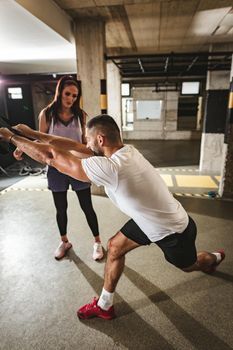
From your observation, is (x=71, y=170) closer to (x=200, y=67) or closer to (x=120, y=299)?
(x=120, y=299)

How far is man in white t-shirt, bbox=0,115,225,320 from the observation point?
4.03 feet

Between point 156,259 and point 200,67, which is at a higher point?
point 200,67

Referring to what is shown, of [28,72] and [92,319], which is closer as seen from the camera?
[92,319]

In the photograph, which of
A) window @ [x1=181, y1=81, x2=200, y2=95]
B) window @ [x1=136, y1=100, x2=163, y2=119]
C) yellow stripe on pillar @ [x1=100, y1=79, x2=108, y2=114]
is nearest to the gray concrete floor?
yellow stripe on pillar @ [x1=100, y1=79, x2=108, y2=114]

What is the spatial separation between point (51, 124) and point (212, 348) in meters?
Result: 1.93

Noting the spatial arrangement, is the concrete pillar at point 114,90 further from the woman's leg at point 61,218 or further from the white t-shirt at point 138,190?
the white t-shirt at point 138,190

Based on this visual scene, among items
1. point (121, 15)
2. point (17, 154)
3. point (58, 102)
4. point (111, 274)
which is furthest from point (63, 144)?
point (121, 15)

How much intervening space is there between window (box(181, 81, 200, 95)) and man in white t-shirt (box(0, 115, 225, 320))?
29.5ft

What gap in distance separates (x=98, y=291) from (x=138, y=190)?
1068mm

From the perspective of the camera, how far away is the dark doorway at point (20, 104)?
28.5ft

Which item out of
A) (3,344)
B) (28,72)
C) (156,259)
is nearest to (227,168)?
(156,259)

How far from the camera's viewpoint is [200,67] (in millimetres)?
5258

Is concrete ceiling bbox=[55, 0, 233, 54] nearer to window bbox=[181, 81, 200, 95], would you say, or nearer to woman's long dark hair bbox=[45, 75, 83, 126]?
woman's long dark hair bbox=[45, 75, 83, 126]

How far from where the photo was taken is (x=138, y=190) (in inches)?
49.5
